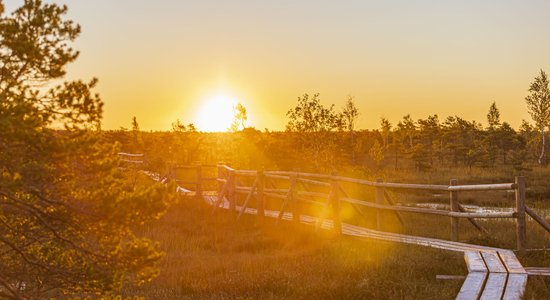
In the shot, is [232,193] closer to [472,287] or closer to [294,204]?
[294,204]

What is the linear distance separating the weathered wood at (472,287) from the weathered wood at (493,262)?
0.37m

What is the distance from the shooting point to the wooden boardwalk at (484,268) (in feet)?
26.0

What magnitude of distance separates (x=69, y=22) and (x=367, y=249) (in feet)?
26.9

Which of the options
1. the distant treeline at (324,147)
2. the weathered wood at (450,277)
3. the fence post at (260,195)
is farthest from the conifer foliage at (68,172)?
the distant treeline at (324,147)

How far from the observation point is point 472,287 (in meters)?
8.19

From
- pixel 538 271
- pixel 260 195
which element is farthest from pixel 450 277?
pixel 260 195

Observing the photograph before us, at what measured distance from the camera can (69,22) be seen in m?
6.06

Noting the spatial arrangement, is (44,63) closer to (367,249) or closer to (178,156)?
(367,249)

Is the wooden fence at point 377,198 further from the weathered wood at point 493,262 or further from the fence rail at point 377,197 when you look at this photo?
the weathered wood at point 493,262

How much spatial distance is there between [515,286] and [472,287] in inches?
25.1

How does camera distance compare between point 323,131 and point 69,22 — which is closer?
point 69,22

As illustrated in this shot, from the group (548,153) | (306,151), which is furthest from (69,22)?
(548,153)

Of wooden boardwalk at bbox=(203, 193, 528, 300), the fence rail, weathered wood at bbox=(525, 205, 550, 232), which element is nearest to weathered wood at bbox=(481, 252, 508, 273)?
wooden boardwalk at bbox=(203, 193, 528, 300)

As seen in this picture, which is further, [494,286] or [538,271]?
[538,271]
